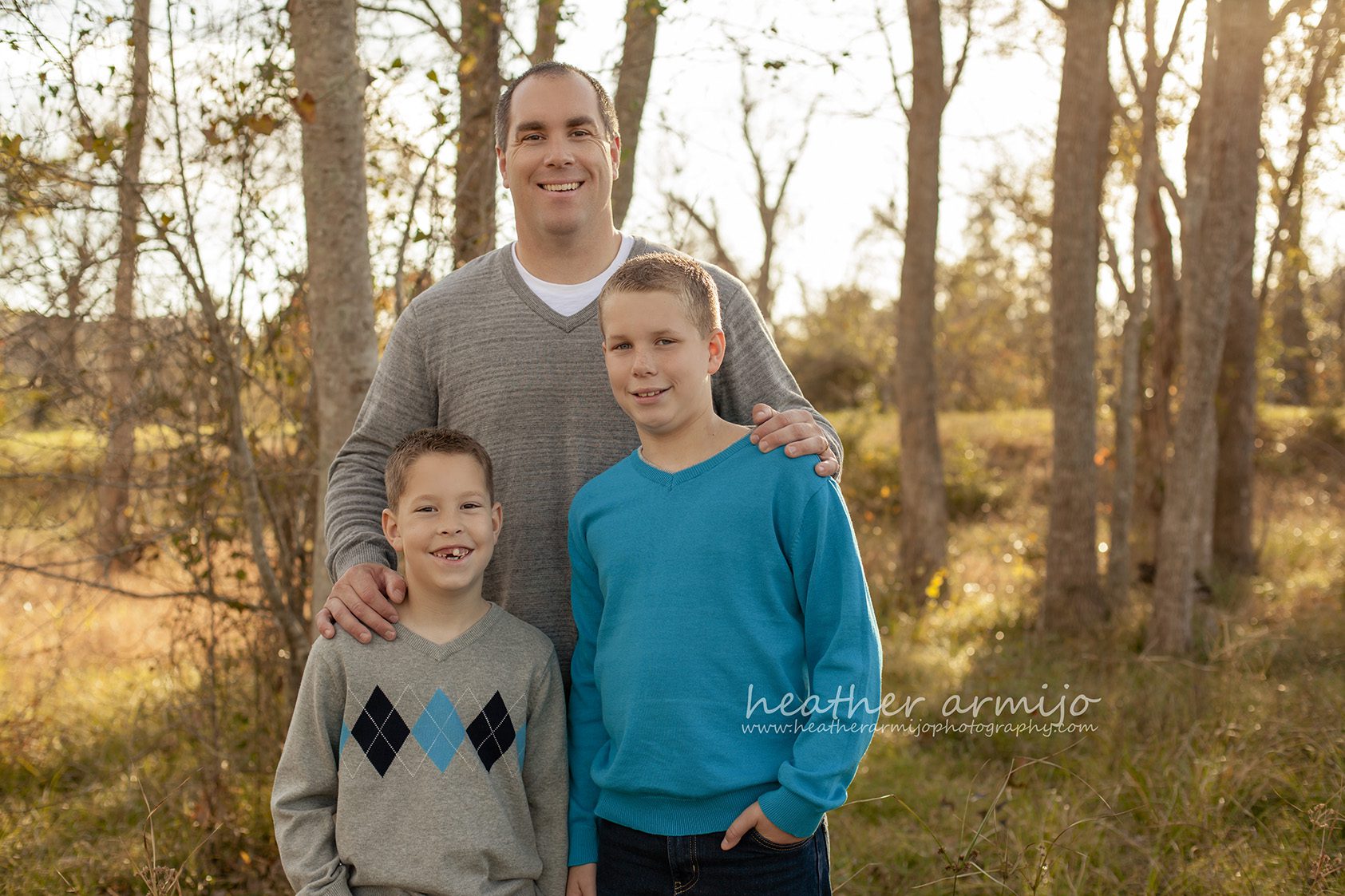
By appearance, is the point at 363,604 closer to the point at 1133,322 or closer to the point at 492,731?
the point at 492,731

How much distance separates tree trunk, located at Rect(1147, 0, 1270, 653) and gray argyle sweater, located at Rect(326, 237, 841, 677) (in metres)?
4.99

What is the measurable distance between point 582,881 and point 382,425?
1.15 meters

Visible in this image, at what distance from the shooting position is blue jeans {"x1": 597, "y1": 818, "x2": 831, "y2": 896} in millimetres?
2020

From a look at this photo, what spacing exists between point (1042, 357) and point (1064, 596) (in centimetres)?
1543

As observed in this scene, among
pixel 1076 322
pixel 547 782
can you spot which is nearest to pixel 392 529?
pixel 547 782

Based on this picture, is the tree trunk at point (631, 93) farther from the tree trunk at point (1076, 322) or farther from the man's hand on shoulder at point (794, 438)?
the tree trunk at point (1076, 322)

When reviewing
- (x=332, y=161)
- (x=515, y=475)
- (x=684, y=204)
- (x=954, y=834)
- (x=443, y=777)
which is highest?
(x=684, y=204)

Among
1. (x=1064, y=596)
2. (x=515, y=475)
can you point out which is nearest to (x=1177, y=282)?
(x=1064, y=596)

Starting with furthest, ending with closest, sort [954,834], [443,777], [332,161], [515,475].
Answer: [954,834]
[332,161]
[515,475]
[443,777]

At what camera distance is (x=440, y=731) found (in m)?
2.15

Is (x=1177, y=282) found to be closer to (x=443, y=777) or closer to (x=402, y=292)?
(x=402, y=292)

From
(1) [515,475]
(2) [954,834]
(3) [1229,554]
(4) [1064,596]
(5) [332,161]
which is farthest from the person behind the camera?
(3) [1229,554]

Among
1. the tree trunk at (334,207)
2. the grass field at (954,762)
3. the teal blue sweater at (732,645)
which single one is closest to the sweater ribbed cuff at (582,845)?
the teal blue sweater at (732,645)

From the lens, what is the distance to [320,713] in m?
2.14
